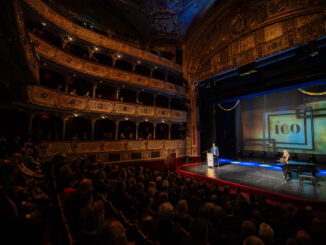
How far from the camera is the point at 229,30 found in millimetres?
11055

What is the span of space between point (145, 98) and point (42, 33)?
8313 millimetres

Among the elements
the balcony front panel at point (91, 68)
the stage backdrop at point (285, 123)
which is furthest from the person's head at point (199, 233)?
the stage backdrop at point (285, 123)

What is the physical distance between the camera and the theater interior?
88.4 inches

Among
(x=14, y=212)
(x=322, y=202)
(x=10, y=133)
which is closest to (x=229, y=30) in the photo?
(x=322, y=202)

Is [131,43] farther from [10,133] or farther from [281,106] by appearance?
[281,106]

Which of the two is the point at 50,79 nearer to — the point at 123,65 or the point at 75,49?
the point at 75,49

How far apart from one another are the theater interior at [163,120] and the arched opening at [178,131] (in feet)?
0.79

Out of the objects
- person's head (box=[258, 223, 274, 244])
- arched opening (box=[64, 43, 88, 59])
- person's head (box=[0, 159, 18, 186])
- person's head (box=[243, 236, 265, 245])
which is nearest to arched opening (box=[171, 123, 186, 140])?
arched opening (box=[64, 43, 88, 59])

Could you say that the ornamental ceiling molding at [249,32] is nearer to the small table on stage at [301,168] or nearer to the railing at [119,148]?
the small table on stage at [301,168]

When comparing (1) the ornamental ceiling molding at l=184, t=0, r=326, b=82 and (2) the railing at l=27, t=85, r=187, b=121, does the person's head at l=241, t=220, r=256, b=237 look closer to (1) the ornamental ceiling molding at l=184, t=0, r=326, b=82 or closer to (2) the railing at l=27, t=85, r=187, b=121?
(2) the railing at l=27, t=85, r=187, b=121

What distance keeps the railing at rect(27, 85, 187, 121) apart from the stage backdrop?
6.93 m

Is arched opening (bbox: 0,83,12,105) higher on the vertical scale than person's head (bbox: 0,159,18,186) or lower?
higher

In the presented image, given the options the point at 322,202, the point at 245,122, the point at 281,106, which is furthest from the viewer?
the point at 245,122

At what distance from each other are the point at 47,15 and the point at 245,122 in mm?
17349
